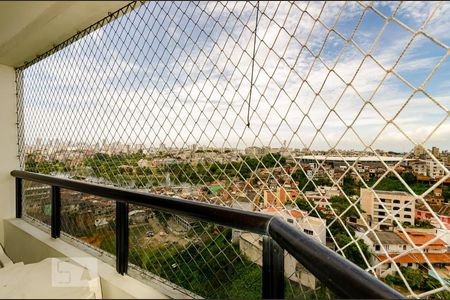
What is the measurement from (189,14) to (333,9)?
2.70 ft

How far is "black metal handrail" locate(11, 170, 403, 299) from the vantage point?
431 millimetres

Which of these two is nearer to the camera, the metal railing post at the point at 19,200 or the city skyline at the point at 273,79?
the city skyline at the point at 273,79

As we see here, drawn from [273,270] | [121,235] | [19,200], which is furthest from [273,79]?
[19,200]

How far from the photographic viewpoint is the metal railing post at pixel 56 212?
1.91 meters

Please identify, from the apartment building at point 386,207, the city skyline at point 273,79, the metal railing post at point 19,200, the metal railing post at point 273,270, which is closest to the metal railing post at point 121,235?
the city skyline at point 273,79

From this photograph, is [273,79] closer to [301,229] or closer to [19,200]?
[301,229]

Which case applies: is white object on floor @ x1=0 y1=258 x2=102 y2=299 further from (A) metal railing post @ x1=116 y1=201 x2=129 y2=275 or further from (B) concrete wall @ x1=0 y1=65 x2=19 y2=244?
(B) concrete wall @ x1=0 y1=65 x2=19 y2=244

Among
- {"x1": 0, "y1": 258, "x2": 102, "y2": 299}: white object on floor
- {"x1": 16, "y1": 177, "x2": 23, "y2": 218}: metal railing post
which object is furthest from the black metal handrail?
{"x1": 16, "y1": 177, "x2": 23, "y2": 218}: metal railing post

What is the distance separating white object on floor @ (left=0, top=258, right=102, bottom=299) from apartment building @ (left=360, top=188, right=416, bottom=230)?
2.93ft

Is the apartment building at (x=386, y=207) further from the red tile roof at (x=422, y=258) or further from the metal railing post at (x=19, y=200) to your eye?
the metal railing post at (x=19, y=200)

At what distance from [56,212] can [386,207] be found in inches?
81.0

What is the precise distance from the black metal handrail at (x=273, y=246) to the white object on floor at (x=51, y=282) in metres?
0.36

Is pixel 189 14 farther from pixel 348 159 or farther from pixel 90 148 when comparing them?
pixel 90 148

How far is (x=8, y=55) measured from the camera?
7.48ft
